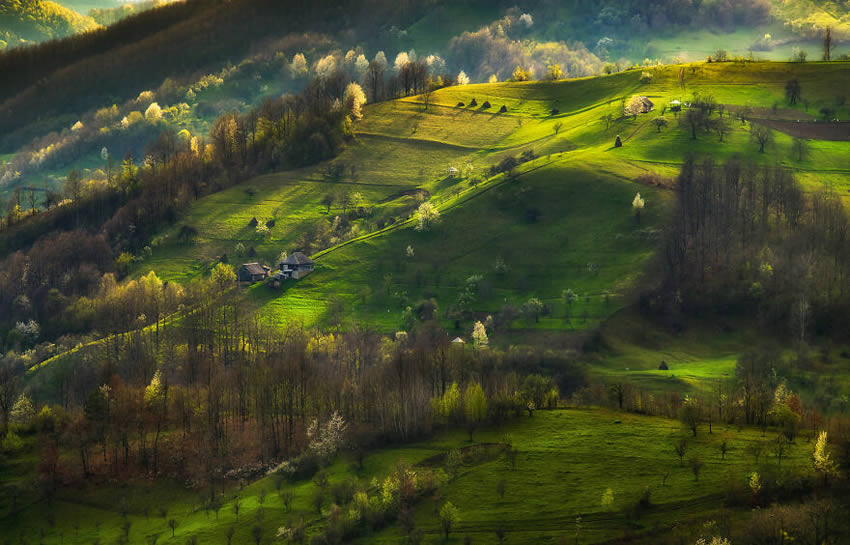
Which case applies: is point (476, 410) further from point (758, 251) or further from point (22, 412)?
point (758, 251)

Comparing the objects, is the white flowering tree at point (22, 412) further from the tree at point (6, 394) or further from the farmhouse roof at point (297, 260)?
the farmhouse roof at point (297, 260)

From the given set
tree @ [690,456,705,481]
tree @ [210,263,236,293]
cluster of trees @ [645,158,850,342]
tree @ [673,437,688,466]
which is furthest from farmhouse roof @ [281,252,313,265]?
tree @ [690,456,705,481]

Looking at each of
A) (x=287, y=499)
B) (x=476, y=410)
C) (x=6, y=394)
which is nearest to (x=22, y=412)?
(x=6, y=394)

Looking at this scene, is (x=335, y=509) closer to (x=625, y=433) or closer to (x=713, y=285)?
(x=625, y=433)

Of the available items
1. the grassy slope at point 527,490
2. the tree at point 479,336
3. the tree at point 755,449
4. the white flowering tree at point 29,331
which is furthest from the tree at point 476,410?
the white flowering tree at point 29,331

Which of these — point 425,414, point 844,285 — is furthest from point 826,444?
point 844,285

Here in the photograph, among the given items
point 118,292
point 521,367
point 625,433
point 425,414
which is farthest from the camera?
point 118,292
